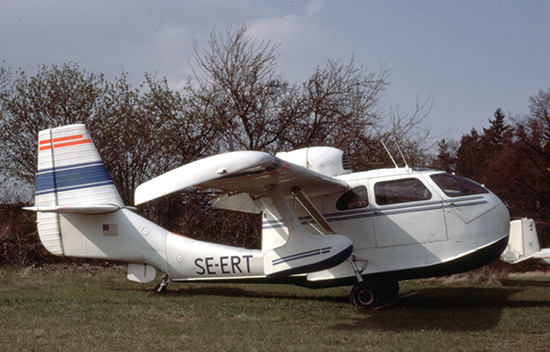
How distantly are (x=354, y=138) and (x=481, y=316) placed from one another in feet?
31.6

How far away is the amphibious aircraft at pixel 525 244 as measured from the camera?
1207 cm

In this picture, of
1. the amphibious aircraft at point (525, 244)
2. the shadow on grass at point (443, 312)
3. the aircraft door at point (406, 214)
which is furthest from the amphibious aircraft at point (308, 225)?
the amphibious aircraft at point (525, 244)

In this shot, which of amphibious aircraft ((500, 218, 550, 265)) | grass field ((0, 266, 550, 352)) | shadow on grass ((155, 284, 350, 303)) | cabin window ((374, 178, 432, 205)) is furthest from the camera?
amphibious aircraft ((500, 218, 550, 265))

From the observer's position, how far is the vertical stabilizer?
909 cm

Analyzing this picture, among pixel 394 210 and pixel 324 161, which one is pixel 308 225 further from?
pixel 394 210

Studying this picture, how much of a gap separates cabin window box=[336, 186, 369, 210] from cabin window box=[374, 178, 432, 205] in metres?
0.21

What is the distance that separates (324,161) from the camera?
29.7 feet

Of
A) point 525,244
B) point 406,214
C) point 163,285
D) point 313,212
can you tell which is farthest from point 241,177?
point 525,244

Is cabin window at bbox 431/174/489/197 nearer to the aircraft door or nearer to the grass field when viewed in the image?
the aircraft door

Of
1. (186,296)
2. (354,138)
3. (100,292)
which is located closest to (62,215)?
(100,292)

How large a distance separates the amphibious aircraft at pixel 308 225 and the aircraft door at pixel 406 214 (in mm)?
16

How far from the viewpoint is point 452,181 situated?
8.33m

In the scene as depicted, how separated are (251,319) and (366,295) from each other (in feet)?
6.82

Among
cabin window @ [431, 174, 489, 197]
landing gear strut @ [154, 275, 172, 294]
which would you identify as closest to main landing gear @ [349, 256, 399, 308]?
cabin window @ [431, 174, 489, 197]
